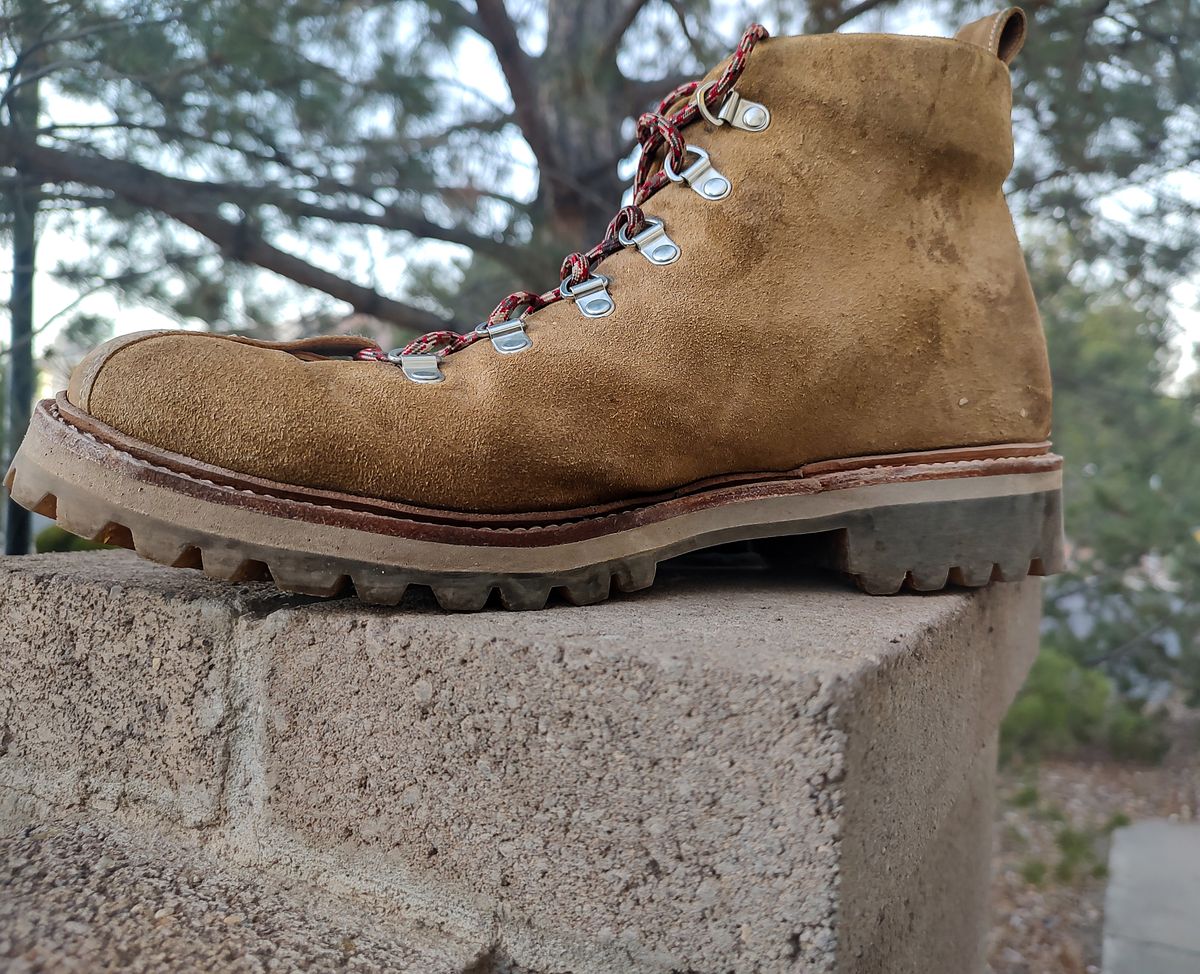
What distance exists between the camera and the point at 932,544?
0.85 m

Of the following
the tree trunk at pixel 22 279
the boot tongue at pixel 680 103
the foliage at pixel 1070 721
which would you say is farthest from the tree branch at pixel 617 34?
the foliage at pixel 1070 721

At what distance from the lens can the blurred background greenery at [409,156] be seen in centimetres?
182

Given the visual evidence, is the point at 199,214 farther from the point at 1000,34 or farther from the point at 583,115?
the point at 1000,34

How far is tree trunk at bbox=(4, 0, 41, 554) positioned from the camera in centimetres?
169

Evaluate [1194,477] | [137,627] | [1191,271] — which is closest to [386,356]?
[137,627]

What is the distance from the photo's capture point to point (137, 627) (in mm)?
764

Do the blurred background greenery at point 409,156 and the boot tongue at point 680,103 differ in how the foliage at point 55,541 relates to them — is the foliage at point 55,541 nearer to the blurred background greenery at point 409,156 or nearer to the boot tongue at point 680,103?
the blurred background greenery at point 409,156

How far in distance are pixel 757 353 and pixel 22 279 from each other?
1530 millimetres

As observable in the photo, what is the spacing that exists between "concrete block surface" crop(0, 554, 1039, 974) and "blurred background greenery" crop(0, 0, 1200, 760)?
691mm

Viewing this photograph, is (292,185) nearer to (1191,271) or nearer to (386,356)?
(386,356)

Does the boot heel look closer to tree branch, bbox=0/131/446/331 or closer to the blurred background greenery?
the blurred background greenery

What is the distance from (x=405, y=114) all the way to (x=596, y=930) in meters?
2.44

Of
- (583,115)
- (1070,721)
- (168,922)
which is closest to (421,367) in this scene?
(168,922)

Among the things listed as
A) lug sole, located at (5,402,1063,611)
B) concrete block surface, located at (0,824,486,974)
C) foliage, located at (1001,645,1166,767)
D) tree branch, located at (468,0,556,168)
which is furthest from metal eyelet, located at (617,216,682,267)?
foliage, located at (1001,645,1166,767)
